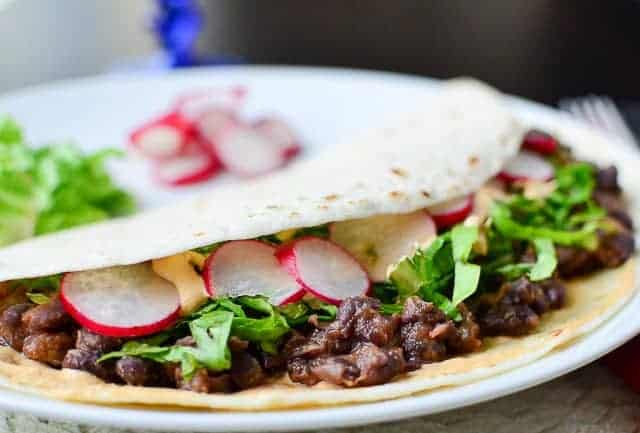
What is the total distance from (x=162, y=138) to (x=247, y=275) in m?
1.87

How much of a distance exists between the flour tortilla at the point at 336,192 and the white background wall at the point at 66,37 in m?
3.19

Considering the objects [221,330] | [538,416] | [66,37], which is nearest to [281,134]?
[221,330]

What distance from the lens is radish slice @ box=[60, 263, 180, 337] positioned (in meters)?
2.62

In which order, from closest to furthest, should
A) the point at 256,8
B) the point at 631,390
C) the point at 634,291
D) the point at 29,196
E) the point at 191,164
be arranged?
1. the point at 631,390
2. the point at 634,291
3. the point at 29,196
4. the point at 191,164
5. the point at 256,8

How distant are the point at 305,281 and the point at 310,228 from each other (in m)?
0.35

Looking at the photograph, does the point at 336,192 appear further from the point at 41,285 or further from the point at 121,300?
the point at 41,285

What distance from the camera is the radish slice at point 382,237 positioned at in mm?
3004

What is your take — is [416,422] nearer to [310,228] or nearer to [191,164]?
[310,228]

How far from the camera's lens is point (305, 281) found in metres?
2.76

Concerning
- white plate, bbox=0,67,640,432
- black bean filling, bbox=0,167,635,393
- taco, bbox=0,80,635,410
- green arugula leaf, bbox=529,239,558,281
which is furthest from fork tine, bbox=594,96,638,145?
black bean filling, bbox=0,167,635,393

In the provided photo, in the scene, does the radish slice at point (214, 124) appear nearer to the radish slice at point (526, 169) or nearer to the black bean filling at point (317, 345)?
the radish slice at point (526, 169)

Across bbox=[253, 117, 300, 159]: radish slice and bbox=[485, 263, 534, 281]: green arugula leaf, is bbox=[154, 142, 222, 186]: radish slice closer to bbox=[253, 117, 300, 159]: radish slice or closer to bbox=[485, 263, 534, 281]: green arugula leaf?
bbox=[253, 117, 300, 159]: radish slice

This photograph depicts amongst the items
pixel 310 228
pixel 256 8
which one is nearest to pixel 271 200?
pixel 310 228

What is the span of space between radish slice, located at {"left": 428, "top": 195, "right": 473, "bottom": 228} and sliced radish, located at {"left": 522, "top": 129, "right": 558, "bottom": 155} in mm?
668
